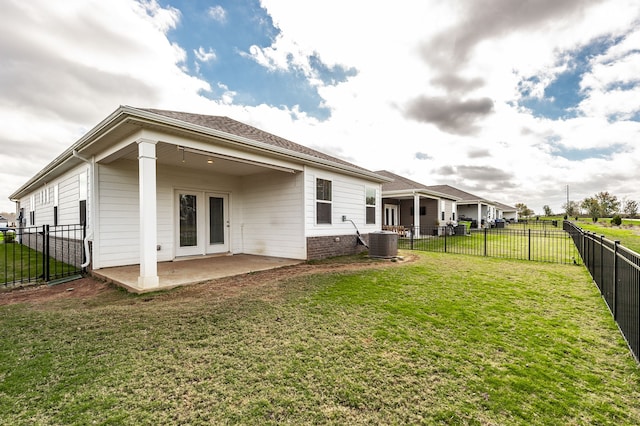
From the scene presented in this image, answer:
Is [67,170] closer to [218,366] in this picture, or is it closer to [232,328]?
[232,328]

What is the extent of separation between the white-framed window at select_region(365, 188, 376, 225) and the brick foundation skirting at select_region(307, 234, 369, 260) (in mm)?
923

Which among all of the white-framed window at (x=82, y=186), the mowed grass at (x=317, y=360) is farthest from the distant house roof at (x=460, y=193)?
the white-framed window at (x=82, y=186)

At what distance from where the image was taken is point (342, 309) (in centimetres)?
436

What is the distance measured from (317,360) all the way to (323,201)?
7056 mm

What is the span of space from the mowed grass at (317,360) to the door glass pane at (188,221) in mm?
3975

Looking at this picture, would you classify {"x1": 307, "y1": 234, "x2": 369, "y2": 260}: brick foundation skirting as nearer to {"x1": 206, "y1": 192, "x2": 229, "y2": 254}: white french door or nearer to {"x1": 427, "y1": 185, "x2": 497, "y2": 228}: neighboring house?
{"x1": 206, "y1": 192, "x2": 229, "y2": 254}: white french door

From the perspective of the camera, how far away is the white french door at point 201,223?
8.96 m

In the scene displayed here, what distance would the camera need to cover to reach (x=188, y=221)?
30.0 feet

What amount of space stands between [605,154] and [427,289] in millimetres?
23050

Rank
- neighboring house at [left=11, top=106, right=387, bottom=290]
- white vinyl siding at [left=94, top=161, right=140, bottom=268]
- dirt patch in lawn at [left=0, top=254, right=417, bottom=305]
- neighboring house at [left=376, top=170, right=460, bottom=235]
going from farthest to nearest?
neighboring house at [left=376, top=170, right=460, bottom=235]
white vinyl siding at [left=94, top=161, right=140, bottom=268]
neighboring house at [left=11, top=106, right=387, bottom=290]
dirt patch in lawn at [left=0, top=254, right=417, bottom=305]

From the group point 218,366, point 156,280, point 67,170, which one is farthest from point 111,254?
point 218,366

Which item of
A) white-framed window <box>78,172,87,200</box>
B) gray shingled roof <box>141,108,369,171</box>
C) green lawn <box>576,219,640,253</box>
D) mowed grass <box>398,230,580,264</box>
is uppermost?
gray shingled roof <box>141,108,369,171</box>

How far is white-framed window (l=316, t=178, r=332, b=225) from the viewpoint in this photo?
9.44m

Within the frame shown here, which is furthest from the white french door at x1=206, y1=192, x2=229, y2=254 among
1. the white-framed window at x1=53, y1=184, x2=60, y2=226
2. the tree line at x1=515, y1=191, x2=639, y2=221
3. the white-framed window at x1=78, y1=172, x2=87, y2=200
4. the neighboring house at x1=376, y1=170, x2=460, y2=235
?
the tree line at x1=515, y1=191, x2=639, y2=221
